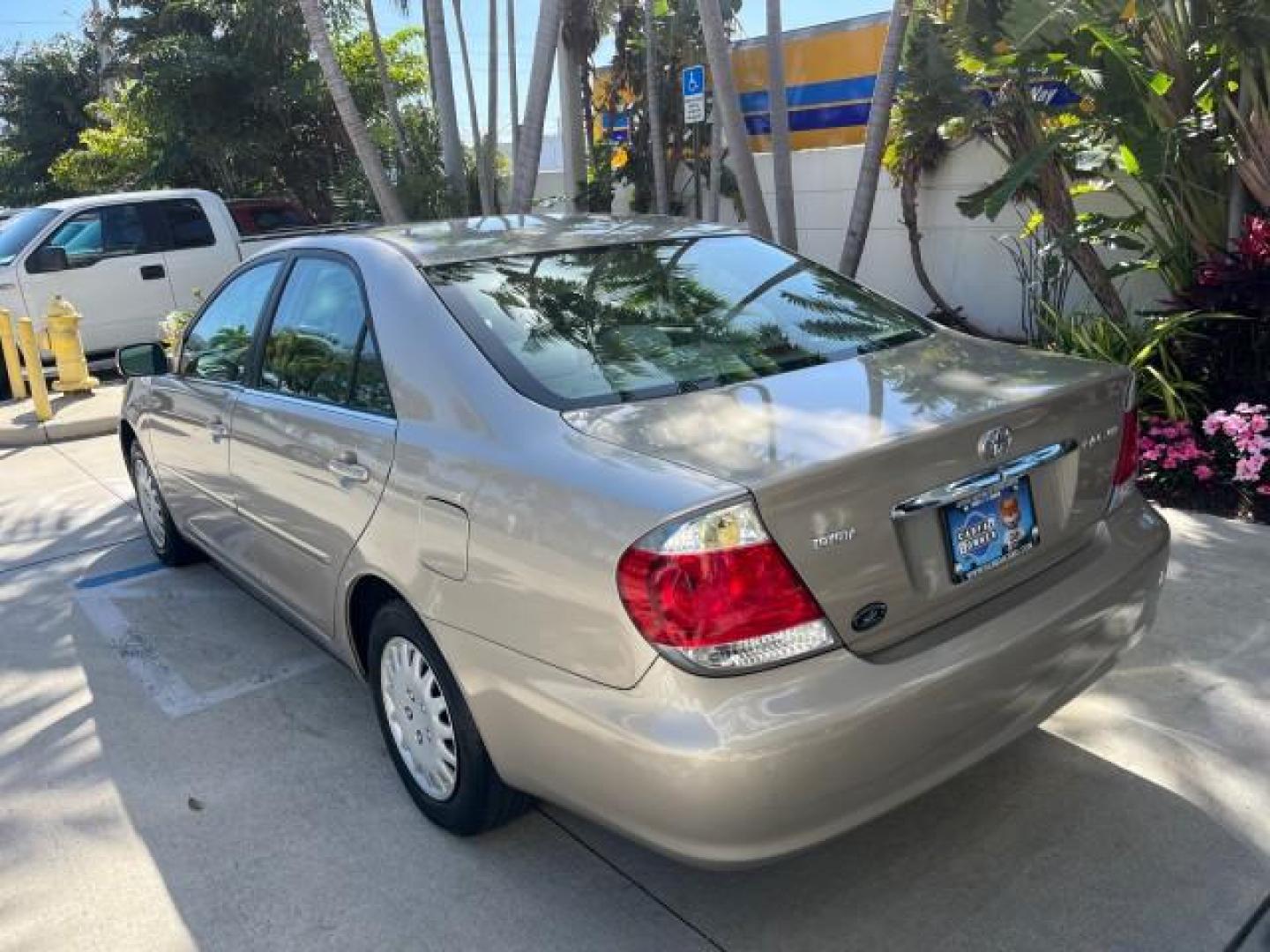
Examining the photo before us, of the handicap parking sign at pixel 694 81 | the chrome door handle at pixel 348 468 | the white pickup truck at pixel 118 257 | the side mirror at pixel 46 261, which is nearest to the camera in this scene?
the chrome door handle at pixel 348 468

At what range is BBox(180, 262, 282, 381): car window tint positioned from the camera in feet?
13.4

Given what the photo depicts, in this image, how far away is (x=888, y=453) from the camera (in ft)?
7.84

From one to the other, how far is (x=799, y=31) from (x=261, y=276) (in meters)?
10.2

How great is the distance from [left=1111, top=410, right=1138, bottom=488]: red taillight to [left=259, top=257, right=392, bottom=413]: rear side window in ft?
6.64

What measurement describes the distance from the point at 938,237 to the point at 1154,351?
13.8ft

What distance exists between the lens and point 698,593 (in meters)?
2.21

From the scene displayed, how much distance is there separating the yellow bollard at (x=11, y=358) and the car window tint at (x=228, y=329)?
227 inches

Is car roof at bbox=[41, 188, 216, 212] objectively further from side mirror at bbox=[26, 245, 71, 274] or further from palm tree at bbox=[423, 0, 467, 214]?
palm tree at bbox=[423, 0, 467, 214]

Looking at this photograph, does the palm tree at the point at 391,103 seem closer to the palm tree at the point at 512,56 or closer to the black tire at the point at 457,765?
the palm tree at the point at 512,56

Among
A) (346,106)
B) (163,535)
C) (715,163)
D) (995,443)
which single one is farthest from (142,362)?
(715,163)

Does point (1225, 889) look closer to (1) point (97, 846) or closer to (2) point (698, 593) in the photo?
(2) point (698, 593)

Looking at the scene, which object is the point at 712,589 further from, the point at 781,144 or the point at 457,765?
the point at 781,144

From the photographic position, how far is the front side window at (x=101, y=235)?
1096cm

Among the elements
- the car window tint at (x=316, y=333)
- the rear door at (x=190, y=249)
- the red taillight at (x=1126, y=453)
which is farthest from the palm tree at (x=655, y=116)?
the red taillight at (x=1126, y=453)
